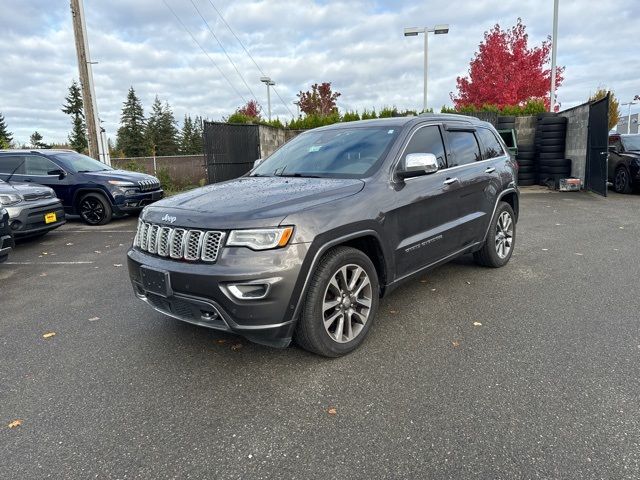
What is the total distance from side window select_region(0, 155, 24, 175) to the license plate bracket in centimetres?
864

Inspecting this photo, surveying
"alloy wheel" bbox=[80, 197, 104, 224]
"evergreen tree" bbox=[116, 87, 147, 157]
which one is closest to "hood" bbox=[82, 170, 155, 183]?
"alloy wheel" bbox=[80, 197, 104, 224]

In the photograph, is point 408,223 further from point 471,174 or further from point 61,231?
point 61,231

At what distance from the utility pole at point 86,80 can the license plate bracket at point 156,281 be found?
11919 millimetres

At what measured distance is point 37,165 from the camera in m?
9.84

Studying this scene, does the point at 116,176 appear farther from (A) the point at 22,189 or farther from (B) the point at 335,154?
(B) the point at 335,154

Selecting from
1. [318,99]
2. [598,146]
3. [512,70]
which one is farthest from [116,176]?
[318,99]

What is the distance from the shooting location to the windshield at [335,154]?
3803mm

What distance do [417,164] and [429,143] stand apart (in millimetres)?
757

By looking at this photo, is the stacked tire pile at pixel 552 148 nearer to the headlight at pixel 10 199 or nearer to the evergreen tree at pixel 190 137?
the headlight at pixel 10 199

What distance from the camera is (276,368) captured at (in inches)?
125

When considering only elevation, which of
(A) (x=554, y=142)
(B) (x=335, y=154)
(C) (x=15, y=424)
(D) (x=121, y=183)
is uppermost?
(A) (x=554, y=142)

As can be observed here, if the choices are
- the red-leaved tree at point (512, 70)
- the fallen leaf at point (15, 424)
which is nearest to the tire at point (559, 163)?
the red-leaved tree at point (512, 70)

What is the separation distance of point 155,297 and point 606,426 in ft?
9.48

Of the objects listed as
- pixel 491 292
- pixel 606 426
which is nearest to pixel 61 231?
pixel 491 292
